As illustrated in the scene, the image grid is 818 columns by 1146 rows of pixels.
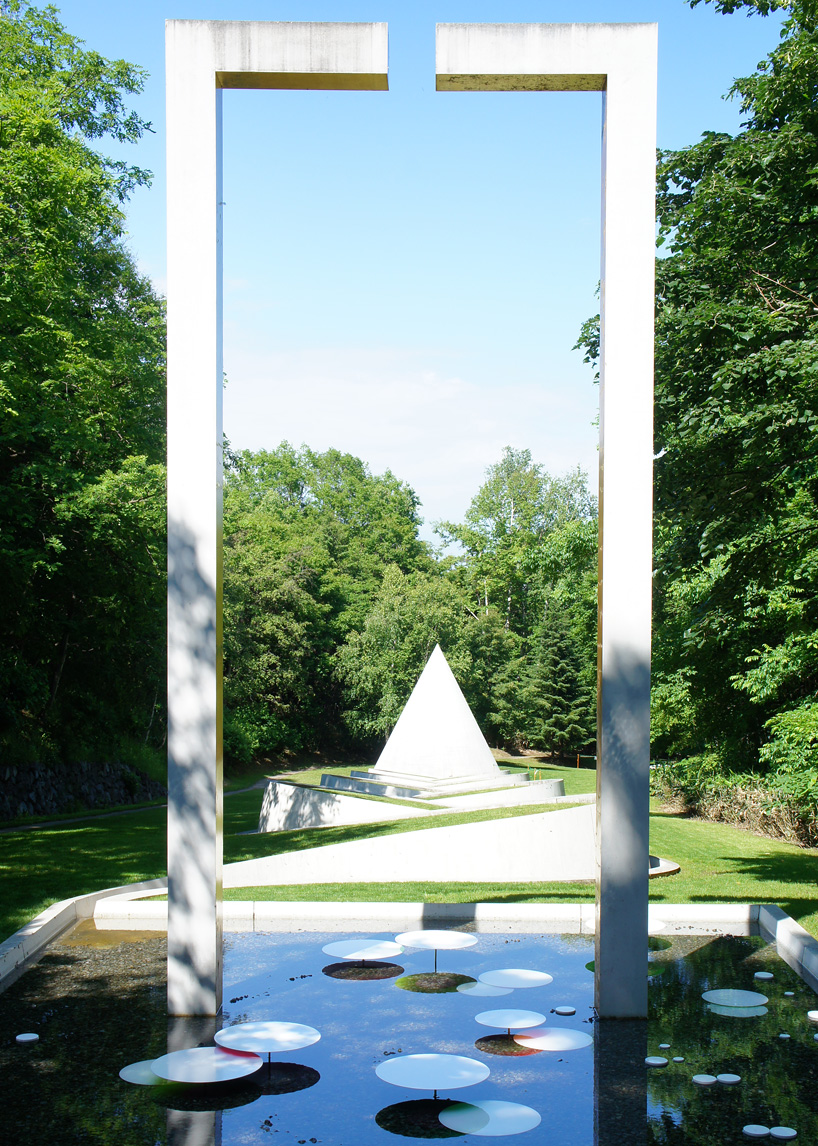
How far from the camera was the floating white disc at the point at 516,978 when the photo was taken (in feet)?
17.3

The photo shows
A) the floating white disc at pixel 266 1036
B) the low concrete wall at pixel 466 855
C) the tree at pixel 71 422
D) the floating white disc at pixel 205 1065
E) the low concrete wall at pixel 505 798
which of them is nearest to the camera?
the floating white disc at pixel 205 1065

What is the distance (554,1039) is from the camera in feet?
14.6

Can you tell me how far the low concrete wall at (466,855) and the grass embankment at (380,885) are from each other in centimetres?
129

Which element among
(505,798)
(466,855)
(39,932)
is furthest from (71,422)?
(39,932)

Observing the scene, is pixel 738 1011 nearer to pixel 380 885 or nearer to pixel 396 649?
pixel 380 885

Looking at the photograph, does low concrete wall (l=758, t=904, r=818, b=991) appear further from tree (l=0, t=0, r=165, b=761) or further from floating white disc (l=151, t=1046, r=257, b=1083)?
tree (l=0, t=0, r=165, b=761)

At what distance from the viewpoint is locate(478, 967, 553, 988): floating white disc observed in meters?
5.26

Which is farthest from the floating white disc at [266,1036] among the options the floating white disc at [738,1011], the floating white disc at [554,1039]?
the floating white disc at [738,1011]

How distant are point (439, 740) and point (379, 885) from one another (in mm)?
10843

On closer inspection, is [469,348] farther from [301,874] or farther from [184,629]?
[184,629]

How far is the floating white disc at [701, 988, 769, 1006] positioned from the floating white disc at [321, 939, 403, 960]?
1929 mm

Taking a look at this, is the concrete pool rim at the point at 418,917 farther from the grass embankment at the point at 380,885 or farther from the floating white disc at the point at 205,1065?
the floating white disc at the point at 205,1065

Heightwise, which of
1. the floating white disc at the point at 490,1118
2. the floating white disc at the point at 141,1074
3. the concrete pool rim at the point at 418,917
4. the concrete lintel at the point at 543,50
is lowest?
the concrete pool rim at the point at 418,917

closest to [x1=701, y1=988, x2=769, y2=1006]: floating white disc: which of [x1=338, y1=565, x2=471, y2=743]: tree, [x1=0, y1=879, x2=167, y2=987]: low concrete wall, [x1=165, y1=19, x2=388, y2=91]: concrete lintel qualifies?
[x1=0, y1=879, x2=167, y2=987]: low concrete wall
